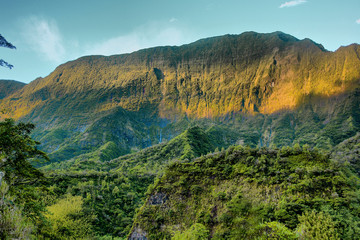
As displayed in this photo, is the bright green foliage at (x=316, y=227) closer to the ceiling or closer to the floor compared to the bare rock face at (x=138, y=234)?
closer to the ceiling

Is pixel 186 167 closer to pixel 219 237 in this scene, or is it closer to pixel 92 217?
pixel 219 237

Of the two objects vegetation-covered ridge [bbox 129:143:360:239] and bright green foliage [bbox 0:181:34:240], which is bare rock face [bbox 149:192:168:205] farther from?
bright green foliage [bbox 0:181:34:240]

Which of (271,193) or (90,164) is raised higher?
(271,193)

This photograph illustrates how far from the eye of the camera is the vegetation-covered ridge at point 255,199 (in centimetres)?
2631

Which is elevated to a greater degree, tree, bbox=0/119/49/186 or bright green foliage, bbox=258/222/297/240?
tree, bbox=0/119/49/186

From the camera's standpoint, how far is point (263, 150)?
143ft

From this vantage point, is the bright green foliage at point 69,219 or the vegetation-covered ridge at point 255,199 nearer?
the vegetation-covered ridge at point 255,199

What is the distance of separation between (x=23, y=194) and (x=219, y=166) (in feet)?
116

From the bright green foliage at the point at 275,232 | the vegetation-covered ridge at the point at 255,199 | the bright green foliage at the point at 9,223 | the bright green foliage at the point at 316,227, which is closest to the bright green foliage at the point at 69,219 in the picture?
the vegetation-covered ridge at the point at 255,199

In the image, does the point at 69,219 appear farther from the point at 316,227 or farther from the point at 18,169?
the point at 316,227

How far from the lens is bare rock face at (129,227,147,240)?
39688 millimetres

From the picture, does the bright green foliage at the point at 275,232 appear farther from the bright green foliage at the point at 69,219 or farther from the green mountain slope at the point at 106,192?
the bright green foliage at the point at 69,219

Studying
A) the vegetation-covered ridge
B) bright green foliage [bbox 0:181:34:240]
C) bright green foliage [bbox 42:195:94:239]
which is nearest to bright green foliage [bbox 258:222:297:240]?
the vegetation-covered ridge

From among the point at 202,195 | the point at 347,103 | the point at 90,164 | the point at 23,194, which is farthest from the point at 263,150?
the point at 347,103
